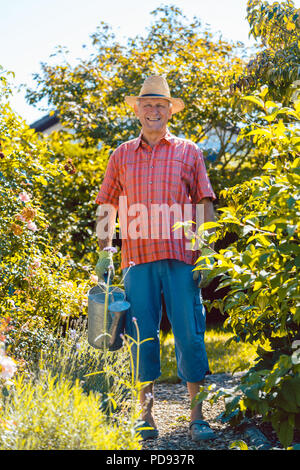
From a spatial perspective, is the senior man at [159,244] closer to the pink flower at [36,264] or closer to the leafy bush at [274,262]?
the leafy bush at [274,262]

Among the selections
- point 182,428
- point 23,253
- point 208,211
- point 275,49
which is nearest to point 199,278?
point 208,211

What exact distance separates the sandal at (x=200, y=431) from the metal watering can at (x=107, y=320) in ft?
1.93

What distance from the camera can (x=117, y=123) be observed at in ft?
23.2

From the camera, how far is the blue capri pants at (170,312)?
3.19 m

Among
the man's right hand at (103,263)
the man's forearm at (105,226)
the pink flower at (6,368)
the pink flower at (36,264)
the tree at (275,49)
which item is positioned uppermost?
the tree at (275,49)

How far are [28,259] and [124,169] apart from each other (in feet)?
3.87

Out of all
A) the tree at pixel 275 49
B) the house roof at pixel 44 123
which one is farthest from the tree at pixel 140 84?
the house roof at pixel 44 123

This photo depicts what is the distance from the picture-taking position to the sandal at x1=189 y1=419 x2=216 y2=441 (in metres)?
3.14

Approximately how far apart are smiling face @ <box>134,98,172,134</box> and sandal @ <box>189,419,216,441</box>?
1620 millimetres

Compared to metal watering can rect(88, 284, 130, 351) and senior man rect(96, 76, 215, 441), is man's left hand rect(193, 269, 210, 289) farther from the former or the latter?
metal watering can rect(88, 284, 130, 351)

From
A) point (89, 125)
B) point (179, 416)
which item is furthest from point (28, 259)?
point (89, 125)

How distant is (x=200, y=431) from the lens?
124 inches

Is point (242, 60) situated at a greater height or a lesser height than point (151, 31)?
lesser

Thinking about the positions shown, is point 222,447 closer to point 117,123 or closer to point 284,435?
point 284,435
